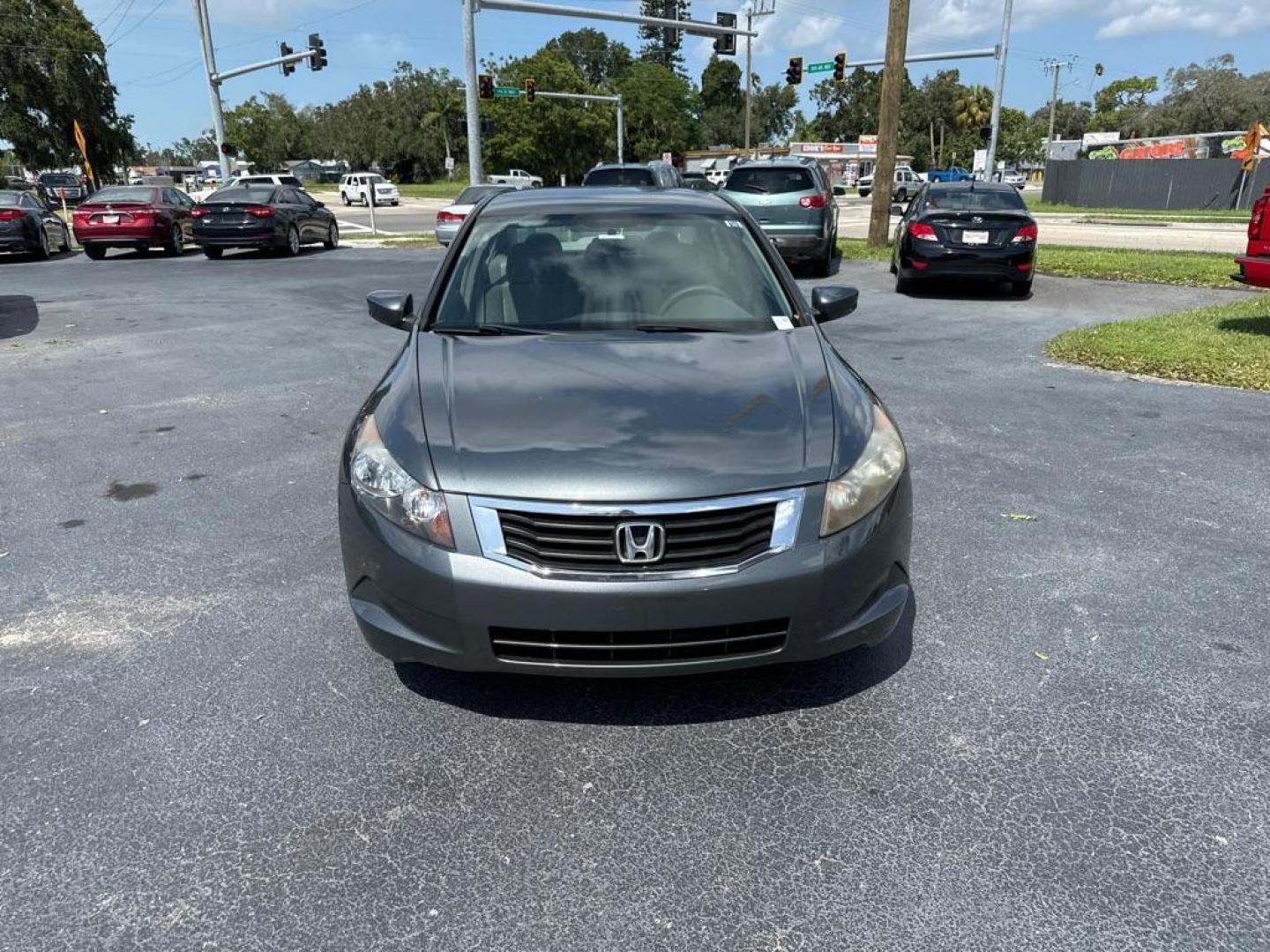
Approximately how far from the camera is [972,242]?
11.9m

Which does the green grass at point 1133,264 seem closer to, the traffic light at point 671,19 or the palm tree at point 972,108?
the traffic light at point 671,19

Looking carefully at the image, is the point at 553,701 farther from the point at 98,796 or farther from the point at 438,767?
the point at 98,796

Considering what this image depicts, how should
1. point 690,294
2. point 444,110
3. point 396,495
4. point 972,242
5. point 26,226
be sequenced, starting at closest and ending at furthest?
1. point 396,495
2. point 690,294
3. point 972,242
4. point 26,226
5. point 444,110

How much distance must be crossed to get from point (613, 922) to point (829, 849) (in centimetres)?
61

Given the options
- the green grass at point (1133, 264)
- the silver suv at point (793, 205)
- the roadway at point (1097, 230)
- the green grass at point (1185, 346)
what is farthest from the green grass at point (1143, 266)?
the silver suv at point (793, 205)

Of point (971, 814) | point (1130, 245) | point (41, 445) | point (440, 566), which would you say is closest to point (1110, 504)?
point (971, 814)

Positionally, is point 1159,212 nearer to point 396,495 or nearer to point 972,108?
point 396,495

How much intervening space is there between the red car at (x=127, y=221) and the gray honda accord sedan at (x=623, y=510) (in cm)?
1858

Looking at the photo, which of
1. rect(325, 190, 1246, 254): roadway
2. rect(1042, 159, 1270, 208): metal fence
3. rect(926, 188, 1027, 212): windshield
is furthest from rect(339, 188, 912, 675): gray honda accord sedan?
rect(1042, 159, 1270, 208): metal fence

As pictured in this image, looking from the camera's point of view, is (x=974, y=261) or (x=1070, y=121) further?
(x=1070, y=121)

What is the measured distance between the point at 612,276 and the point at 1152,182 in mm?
46963

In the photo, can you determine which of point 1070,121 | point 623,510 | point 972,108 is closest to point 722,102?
point 972,108

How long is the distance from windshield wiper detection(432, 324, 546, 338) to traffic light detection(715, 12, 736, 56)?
2572 centimetres

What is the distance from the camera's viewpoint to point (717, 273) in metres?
4.12
